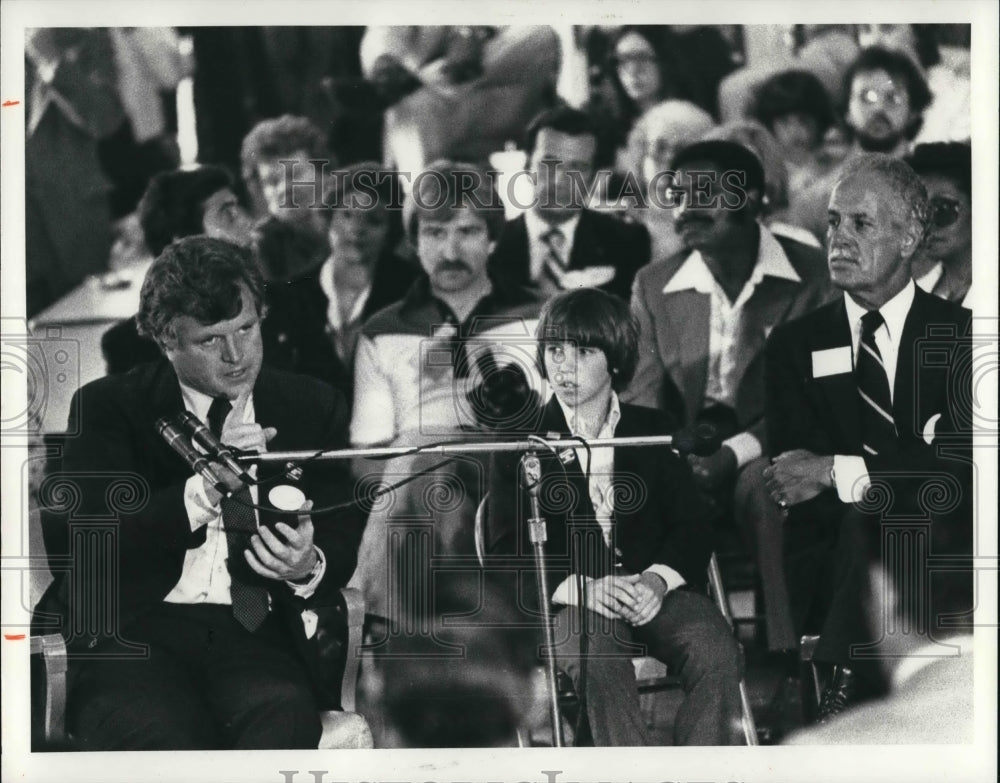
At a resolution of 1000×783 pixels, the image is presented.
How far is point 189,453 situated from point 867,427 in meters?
2.11

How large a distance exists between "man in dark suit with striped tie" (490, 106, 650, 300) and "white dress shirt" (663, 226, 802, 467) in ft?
0.53

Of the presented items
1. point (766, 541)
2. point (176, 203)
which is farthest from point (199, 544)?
point (766, 541)

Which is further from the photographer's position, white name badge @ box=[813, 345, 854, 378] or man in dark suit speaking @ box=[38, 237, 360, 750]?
white name badge @ box=[813, 345, 854, 378]

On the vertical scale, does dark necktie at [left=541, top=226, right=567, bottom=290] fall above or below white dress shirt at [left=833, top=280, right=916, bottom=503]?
above

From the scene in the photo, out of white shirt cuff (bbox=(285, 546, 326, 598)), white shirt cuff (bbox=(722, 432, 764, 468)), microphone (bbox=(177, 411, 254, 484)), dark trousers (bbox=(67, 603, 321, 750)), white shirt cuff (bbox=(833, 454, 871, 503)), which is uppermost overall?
microphone (bbox=(177, 411, 254, 484))

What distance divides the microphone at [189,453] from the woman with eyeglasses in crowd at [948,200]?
2316 mm

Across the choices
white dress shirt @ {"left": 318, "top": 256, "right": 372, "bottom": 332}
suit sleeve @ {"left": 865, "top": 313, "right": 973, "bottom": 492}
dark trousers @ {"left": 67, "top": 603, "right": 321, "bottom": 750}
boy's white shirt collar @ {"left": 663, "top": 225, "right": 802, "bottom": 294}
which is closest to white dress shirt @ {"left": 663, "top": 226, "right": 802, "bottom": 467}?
boy's white shirt collar @ {"left": 663, "top": 225, "right": 802, "bottom": 294}

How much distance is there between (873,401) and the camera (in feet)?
14.3

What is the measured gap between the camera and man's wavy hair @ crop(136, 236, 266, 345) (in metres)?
4.30

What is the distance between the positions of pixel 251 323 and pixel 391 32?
1005mm

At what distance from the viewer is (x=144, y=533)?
14.1 ft

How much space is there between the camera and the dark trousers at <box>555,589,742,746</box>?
14.0ft

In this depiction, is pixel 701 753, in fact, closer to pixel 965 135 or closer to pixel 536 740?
pixel 536 740

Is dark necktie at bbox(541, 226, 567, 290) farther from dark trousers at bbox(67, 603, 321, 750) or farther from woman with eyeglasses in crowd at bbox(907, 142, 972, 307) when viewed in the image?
dark trousers at bbox(67, 603, 321, 750)
